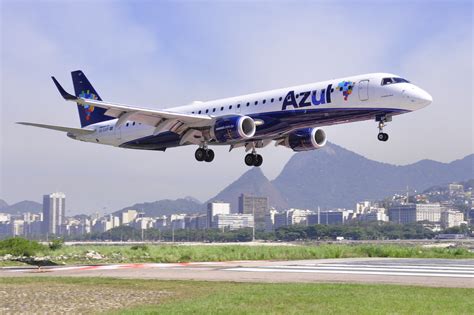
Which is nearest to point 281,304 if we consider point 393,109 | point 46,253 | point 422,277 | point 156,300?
point 156,300

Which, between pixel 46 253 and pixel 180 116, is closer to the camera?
pixel 180 116

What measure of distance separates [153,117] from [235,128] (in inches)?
245

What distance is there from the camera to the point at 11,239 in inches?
2154

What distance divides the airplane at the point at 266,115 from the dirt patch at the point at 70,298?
63.8 ft

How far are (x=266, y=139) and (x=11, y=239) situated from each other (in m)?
23.6

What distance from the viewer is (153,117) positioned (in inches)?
1751

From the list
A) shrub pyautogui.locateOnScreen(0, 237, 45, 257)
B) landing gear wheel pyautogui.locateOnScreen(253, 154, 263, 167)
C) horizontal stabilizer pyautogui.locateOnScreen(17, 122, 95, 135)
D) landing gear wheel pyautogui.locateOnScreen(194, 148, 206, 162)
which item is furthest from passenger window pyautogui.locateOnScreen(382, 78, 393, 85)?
shrub pyautogui.locateOnScreen(0, 237, 45, 257)

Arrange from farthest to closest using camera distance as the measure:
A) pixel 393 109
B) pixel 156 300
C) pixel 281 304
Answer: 1. pixel 393 109
2. pixel 156 300
3. pixel 281 304

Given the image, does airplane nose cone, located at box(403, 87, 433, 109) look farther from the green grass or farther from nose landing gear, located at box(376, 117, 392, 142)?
the green grass

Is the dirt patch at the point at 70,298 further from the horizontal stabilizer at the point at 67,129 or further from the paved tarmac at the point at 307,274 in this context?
the horizontal stabilizer at the point at 67,129

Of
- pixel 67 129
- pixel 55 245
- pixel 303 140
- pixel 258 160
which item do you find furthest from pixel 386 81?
pixel 55 245

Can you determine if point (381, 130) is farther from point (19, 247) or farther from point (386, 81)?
point (19, 247)

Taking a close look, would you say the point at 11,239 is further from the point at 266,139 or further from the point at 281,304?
the point at 281,304

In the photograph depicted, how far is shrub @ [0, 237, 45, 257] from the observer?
50.1m
